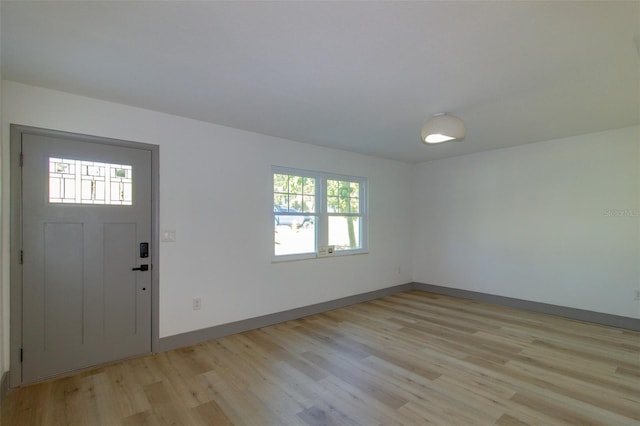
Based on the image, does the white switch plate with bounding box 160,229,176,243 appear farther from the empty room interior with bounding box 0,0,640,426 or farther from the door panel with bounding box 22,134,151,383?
the door panel with bounding box 22,134,151,383

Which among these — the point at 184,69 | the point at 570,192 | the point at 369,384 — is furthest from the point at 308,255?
the point at 570,192

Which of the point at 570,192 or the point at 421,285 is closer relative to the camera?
the point at 570,192

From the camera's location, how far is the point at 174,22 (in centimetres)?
182

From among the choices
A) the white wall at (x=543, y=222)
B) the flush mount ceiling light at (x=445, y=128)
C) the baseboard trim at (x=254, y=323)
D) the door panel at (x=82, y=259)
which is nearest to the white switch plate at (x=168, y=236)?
the door panel at (x=82, y=259)

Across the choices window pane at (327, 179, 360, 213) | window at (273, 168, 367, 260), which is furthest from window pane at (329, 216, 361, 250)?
window pane at (327, 179, 360, 213)

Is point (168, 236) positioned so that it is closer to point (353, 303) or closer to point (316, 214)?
point (316, 214)

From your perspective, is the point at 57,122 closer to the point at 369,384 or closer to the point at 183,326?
the point at 183,326

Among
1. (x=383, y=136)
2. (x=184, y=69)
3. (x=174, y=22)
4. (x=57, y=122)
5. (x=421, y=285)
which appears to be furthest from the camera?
(x=421, y=285)

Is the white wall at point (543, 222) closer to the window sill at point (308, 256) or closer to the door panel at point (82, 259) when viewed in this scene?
the window sill at point (308, 256)

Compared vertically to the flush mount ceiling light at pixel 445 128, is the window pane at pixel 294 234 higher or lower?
lower

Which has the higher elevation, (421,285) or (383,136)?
(383,136)

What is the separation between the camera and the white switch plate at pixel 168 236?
3365 millimetres

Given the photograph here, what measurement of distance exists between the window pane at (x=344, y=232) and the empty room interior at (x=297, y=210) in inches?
2.2

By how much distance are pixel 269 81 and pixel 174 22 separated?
0.89 m
